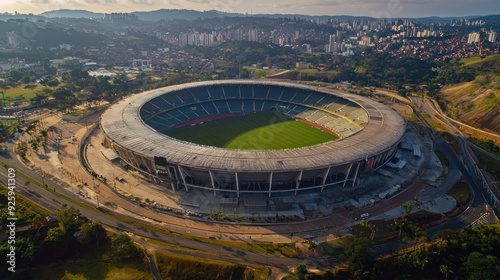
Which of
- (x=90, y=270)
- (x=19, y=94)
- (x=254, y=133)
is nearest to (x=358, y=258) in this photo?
(x=90, y=270)

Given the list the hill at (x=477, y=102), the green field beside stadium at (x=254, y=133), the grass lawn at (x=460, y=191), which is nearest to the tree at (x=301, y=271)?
the grass lawn at (x=460, y=191)

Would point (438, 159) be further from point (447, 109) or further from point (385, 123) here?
point (447, 109)

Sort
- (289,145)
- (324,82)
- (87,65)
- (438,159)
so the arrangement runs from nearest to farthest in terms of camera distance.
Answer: (438,159)
(289,145)
(324,82)
(87,65)

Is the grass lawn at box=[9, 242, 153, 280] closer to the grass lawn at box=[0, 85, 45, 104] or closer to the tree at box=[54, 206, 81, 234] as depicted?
the tree at box=[54, 206, 81, 234]

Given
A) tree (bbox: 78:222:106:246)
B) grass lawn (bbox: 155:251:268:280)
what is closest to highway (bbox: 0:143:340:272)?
grass lawn (bbox: 155:251:268:280)

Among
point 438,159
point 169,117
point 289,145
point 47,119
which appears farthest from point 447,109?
point 47,119

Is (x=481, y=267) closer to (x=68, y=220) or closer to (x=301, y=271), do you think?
(x=301, y=271)
